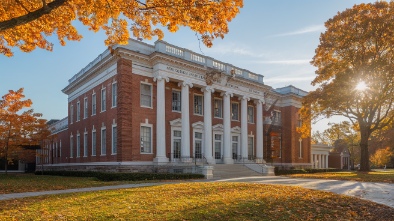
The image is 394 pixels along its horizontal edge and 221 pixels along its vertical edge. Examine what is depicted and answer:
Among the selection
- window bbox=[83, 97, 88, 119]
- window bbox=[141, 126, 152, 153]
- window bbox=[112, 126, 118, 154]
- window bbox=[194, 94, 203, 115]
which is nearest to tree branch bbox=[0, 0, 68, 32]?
window bbox=[141, 126, 152, 153]

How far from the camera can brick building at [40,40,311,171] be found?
2722 centimetres

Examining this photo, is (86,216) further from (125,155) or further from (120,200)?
(125,155)

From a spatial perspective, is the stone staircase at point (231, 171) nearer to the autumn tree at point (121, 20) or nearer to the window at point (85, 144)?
the window at point (85, 144)

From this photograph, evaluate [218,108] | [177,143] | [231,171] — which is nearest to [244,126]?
[218,108]

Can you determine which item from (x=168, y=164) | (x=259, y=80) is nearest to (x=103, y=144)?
(x=168, y=164)

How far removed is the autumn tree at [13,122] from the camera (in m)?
32.2

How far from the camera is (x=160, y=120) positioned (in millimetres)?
27984

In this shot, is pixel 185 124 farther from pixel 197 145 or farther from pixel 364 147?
pixel 364 147

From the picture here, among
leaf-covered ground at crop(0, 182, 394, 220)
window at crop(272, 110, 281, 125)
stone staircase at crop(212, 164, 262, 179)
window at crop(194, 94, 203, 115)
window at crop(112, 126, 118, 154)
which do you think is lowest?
stone staircase at crop(212, 164, 262, 179)

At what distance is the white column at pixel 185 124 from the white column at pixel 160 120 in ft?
5.85

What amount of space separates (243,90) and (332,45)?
382 inches

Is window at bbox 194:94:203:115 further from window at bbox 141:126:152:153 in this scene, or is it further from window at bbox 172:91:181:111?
window at bbox 141:126:152:153

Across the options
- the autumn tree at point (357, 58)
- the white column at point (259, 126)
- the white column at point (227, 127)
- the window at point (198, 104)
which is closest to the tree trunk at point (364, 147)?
the autumn tree at point (357, 58)

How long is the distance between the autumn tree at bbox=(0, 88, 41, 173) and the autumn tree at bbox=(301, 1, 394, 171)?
91.2ft
